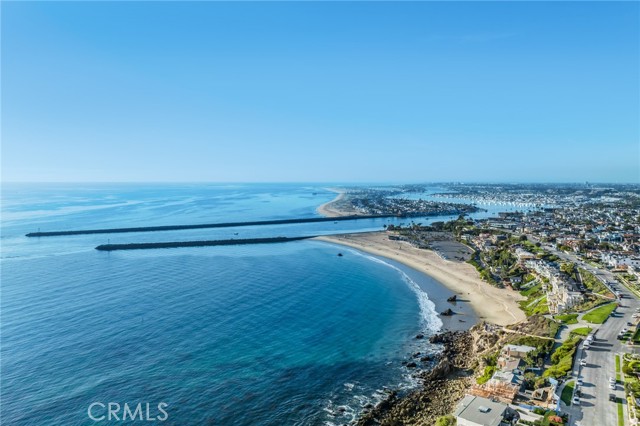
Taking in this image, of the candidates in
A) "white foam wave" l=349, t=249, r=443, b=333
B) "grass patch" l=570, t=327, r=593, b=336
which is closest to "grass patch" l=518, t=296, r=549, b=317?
"grass patch" l=570, t=327, r=593, b=336

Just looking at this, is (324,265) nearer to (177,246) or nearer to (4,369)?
(177,246)

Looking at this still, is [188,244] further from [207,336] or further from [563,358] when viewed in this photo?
[563,358]

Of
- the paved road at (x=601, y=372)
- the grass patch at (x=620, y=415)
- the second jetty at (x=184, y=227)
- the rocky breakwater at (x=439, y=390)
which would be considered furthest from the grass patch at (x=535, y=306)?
the second jetty at (x=184, y=227)

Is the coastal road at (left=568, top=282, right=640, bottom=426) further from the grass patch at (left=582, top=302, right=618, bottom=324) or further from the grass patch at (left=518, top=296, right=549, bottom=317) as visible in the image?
the grass patch at (left=518, top=296, right=549, bottom=317)

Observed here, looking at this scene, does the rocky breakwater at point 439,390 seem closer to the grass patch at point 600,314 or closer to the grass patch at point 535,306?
the grass patch at point 600,314

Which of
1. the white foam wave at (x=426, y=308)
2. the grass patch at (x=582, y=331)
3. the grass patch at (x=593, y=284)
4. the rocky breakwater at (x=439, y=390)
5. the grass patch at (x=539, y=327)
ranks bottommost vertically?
the white foam wave at (x=426, y=308)

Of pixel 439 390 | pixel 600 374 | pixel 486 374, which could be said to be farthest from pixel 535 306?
pixel 439 390
